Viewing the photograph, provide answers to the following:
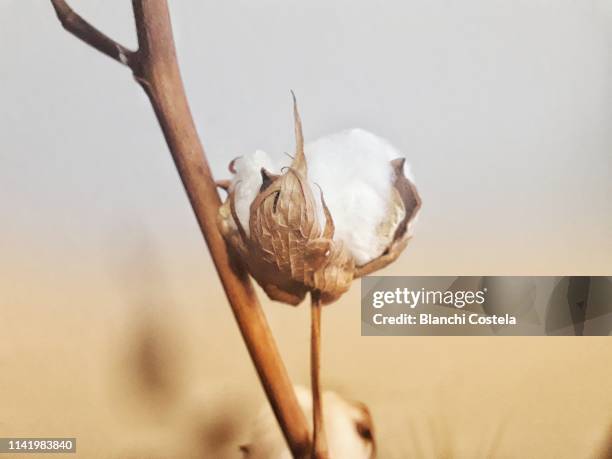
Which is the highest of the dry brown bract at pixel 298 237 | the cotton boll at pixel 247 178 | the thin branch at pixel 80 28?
the thin branch at pixel 80 28

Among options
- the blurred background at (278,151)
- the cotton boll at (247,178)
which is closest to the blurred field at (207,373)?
the blurred background at (278,151)

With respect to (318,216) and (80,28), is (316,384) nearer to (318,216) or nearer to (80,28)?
(318,216)

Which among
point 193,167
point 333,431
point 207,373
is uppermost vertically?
point 193,167

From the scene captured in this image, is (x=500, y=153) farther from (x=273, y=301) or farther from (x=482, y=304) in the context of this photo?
(x=273, y=301)

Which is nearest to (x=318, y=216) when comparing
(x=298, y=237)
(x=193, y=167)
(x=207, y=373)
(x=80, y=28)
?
(x=298, y=237)

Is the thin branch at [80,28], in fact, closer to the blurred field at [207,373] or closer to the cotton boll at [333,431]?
the blurred field at [207,373]

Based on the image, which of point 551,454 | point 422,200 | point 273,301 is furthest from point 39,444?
point 551,454

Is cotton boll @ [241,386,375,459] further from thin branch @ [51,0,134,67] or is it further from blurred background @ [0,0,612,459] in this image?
thin branch @ [51,0,134,67]
